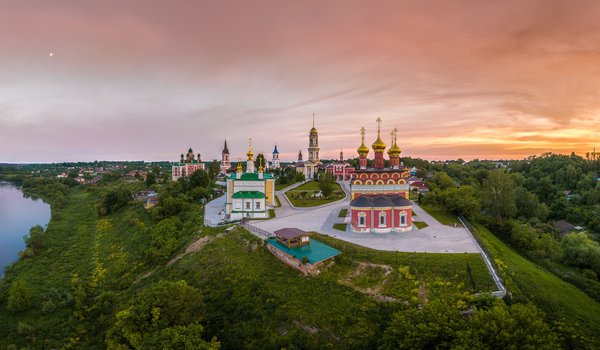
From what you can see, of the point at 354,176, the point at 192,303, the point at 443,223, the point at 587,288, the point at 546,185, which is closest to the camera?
the point at 192,303

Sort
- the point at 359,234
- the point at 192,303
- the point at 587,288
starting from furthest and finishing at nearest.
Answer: the point at 359,234 < the point at 587,288 < the point at 192,303

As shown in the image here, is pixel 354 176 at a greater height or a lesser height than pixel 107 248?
greater

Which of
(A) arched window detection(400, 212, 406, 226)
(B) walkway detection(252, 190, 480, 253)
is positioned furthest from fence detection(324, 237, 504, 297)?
(A) arched window detection(400, 212, 406, 226)

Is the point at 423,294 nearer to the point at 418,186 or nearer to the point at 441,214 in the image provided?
the point at 441,214

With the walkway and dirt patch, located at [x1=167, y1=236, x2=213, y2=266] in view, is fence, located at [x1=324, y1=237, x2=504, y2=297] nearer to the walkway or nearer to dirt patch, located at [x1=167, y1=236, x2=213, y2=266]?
the walkway

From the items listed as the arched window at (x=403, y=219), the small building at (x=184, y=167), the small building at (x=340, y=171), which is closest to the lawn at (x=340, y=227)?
the arched window at (x=403, y=219)

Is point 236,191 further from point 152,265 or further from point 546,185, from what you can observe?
point 546,185

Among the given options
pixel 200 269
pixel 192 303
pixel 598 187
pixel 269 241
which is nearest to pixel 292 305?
pixel 192 303
